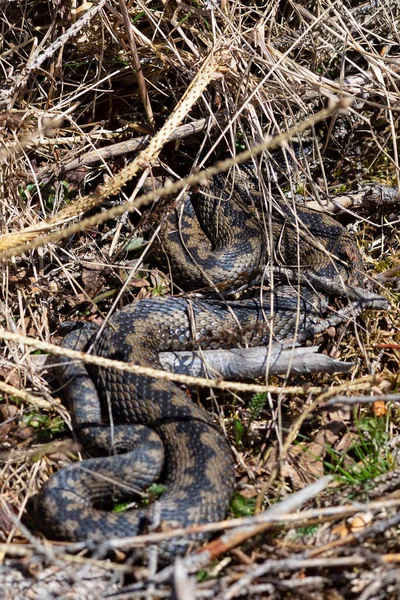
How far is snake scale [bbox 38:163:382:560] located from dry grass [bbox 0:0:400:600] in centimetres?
21

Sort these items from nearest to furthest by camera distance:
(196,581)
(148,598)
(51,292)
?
(148,598)
(196,581)
(51,292)

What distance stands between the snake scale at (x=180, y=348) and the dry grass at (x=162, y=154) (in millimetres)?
212

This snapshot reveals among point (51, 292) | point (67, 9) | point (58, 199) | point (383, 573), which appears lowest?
point (383, 573)

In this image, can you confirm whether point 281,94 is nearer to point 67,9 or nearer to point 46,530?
point 67,9

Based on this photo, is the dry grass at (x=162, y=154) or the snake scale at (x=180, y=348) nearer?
the snake scale at (x=180, y=348)

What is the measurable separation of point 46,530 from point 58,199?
255 centimetres

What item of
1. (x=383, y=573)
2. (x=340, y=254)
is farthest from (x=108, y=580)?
(x=340, y=254)

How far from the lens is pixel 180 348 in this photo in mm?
5105

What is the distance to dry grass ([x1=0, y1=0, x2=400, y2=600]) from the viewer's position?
437 cm

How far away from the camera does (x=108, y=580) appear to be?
11.5 feet

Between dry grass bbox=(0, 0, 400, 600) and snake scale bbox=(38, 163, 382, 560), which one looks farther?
dry grass bbox=(0, 0, 400, 600)

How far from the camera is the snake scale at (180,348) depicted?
12.8ft

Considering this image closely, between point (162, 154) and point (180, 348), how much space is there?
1700 mm

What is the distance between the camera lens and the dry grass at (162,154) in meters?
4.37
